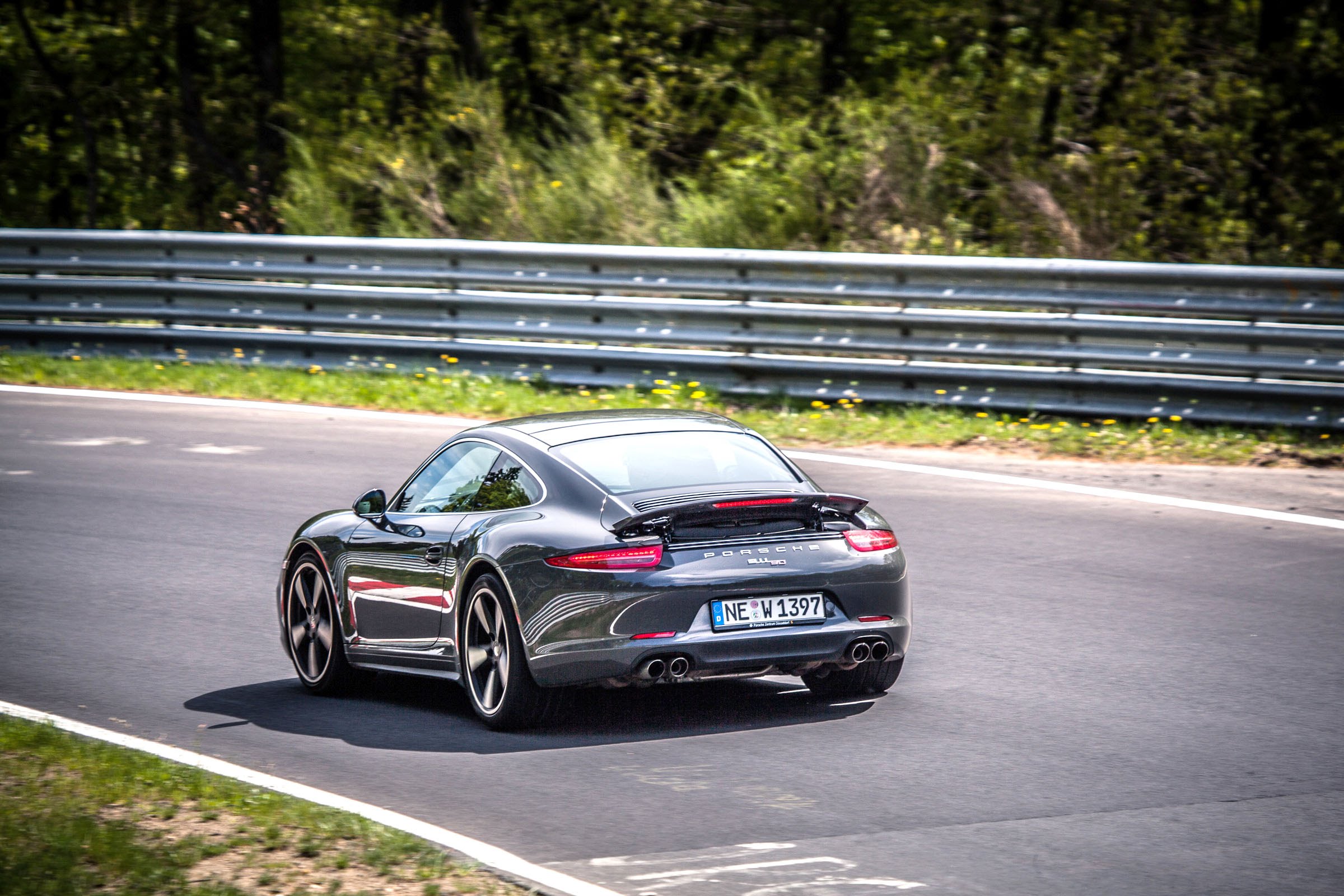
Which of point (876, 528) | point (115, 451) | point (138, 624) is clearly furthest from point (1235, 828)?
point (115, 451)

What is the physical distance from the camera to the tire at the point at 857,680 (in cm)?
768

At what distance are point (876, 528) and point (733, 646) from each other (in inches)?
34.6

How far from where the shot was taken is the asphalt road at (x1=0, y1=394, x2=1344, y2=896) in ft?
18.2

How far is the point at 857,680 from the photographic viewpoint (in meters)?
7.78

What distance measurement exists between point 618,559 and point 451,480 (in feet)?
4.63

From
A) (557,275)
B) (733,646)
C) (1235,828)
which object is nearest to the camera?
(1235,828)

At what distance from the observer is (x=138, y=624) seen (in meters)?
9.46

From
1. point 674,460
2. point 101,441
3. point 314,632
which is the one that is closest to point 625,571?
point 674,460

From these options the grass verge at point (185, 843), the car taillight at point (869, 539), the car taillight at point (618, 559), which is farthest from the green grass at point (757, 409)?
the grass verge at point (185, 843)

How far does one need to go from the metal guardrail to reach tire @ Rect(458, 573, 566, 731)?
804cm

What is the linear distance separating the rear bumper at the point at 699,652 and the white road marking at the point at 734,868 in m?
1.58

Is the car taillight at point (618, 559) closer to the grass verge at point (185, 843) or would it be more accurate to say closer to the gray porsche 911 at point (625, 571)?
the gray porsche 911 at point (625, 571)

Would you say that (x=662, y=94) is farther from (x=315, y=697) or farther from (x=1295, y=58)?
(x=315, y=697)

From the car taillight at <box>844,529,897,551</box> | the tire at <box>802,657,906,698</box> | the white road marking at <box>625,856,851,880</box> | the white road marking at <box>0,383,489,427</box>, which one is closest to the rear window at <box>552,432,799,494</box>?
the car taillight at <box>844,529,897,551</box>
